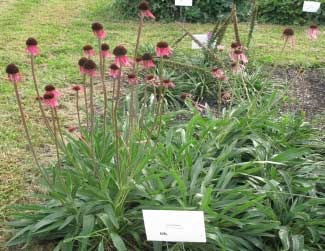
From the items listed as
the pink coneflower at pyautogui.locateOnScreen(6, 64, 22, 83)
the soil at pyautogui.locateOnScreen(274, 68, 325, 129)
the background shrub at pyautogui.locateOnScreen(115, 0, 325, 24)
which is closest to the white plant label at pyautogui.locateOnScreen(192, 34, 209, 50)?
the soil at pyautogui.locateOnScreen(274, 68, 325, 129)

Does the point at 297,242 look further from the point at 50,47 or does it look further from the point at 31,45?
the point at 50,47

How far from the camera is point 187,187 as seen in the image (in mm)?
2656

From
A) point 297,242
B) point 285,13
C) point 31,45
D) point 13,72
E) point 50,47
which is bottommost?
point 297,242

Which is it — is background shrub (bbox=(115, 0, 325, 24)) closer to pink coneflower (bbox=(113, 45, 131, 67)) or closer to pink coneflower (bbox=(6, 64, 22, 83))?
pink coneflower (bbox=(113, 45, 131, 67))

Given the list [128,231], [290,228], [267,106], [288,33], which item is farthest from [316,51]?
[128,231]

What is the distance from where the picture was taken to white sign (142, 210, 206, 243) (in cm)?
202

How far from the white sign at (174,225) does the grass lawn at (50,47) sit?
1252 mm

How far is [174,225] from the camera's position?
2.05 metres

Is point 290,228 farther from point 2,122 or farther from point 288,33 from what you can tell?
point 2,122

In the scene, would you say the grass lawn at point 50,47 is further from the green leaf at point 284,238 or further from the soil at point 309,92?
the green leaf at point 284,238

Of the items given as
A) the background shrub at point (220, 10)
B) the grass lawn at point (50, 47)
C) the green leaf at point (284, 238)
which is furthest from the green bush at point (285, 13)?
the green leaf at point (284, 238)

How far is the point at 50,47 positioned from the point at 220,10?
3.42 m

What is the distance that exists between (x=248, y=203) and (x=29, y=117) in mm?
2594

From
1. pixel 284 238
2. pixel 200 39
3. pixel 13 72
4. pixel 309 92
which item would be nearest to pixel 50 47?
pixel 200 39
